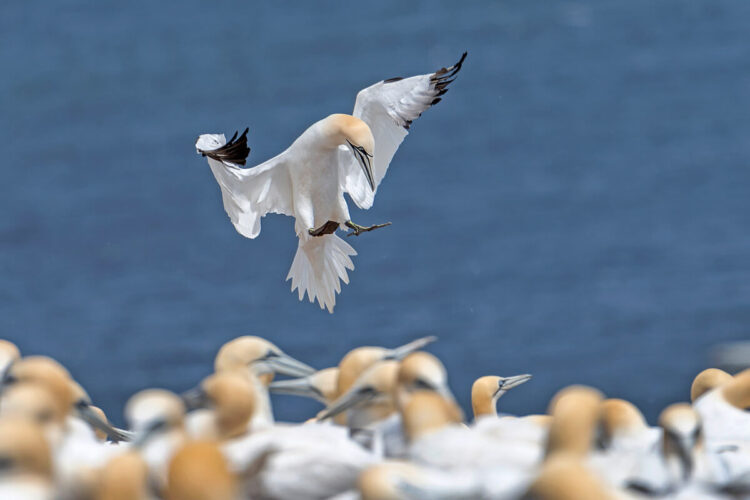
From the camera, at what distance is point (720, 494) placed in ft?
13.4

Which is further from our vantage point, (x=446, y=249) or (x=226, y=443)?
(x=446, y=249)

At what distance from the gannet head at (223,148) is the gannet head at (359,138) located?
1.61ft

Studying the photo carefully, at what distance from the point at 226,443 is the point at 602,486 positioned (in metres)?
1.19

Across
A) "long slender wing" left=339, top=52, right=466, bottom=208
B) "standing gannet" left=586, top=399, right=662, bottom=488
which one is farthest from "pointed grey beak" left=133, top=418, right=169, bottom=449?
"long slender wing" left=339, top=52, right=466, bottom=208

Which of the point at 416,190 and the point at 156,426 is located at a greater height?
the point at 416,190

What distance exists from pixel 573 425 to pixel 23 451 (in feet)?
4.51

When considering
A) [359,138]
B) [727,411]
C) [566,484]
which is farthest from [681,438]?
[359,138]

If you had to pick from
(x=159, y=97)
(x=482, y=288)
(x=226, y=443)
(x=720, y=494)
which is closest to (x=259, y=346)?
(x=226, y=443)

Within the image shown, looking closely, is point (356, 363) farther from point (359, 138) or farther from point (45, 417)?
point (359, 138)

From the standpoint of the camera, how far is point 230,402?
4.19 meters

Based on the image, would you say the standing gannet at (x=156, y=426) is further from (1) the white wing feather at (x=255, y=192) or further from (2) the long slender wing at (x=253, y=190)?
(1) the white wing feather at (x=255, y=192)

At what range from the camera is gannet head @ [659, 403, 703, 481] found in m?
4.02

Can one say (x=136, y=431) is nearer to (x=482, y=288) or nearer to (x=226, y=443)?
(x=226, y=443)

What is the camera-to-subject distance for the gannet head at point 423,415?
416 cm
